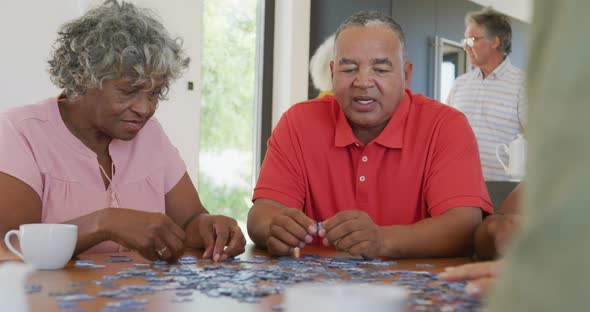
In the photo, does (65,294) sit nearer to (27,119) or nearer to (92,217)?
(92,217)

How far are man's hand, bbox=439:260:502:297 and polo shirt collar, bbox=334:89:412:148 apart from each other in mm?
1365

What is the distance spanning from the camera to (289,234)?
1988 mm

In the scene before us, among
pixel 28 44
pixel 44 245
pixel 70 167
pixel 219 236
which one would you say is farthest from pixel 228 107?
pixel 44 245

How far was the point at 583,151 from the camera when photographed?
0.44 m

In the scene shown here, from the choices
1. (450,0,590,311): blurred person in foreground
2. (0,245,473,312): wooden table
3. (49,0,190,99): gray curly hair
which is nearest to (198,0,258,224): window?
(49,0,190,99): gray curly hair

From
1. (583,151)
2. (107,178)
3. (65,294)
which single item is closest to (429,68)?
(107,178)

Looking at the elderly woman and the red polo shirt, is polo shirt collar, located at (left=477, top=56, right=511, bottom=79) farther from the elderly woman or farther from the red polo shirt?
the elderly woman

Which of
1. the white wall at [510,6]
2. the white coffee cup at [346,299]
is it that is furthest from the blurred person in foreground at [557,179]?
the white wall at [510,6]

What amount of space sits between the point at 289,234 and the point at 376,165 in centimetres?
72

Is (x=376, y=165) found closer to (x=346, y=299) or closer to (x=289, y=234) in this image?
(x=289, y=234)

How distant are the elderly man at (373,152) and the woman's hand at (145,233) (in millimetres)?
547

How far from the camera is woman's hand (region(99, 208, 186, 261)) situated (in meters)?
1.76

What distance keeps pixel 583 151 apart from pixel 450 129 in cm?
217

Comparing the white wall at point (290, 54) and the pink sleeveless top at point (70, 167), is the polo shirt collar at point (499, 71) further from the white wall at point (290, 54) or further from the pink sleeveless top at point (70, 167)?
the pink sleeveless top at point (70, 167)
